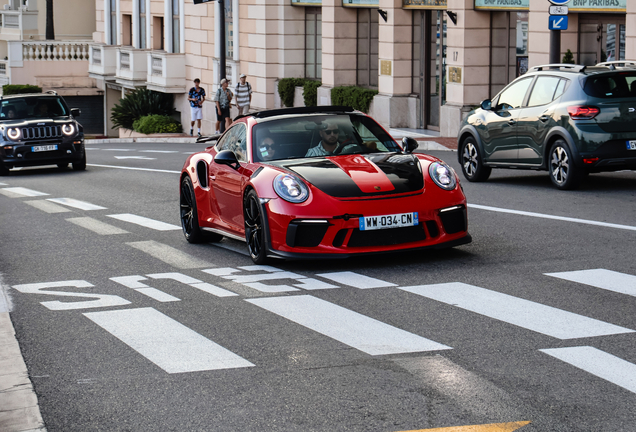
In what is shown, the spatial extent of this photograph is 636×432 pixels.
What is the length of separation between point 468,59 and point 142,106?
22.6m

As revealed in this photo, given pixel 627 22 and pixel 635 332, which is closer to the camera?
pixel 635 332

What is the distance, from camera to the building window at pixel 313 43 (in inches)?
1467

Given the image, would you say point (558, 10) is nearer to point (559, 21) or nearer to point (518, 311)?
point (559, 21)

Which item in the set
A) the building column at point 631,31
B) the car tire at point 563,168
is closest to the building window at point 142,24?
the building column at point 631,31

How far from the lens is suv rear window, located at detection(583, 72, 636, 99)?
14.4 m

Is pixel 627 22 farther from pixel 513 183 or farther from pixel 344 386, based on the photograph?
pixel 344 386

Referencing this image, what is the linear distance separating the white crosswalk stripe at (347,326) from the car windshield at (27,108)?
17302 millimetres

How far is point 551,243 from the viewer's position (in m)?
10.3

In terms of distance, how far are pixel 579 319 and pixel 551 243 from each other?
322 cm

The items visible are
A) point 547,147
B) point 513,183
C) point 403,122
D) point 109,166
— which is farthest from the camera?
point 403,122

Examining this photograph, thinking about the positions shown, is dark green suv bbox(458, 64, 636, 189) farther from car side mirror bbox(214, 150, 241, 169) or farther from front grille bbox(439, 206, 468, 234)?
car side mirror bbox(214, 150, 241, 169)

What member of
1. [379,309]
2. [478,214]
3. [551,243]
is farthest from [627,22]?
[379,309]

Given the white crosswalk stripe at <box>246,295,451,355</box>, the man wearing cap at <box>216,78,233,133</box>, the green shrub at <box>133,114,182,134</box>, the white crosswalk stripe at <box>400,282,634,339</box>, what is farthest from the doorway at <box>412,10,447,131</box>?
the white crosswalk stripe at <box>246,295,451,355</box>

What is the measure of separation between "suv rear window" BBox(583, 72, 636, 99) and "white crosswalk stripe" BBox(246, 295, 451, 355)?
24.5 feet
